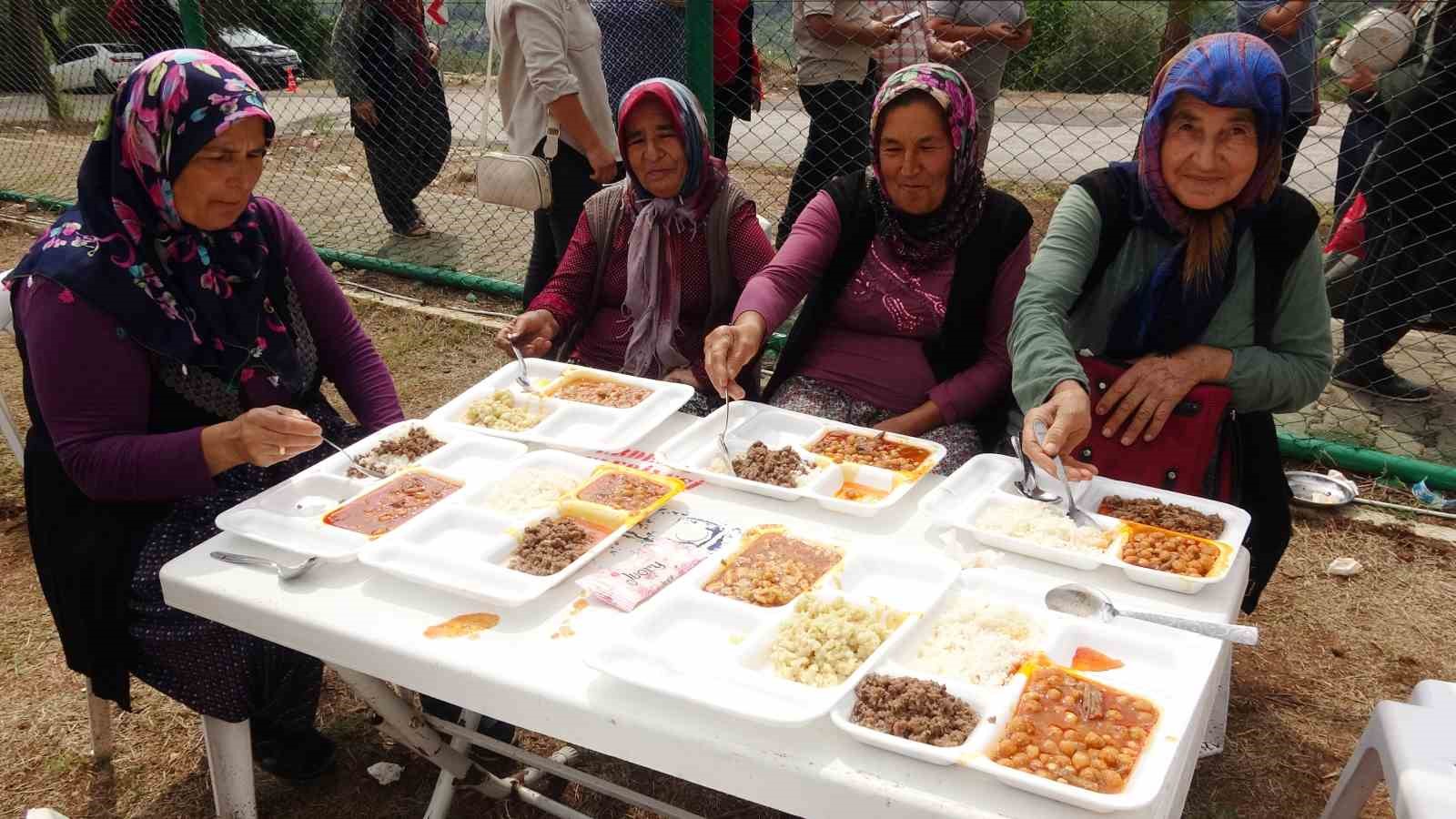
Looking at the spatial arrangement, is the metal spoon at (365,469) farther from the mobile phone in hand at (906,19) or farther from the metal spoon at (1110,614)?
the mobile phone in hand at (906,19)

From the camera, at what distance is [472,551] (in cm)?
176

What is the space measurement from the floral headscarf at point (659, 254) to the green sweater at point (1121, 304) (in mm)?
1030

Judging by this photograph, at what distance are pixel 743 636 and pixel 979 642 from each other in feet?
1.11

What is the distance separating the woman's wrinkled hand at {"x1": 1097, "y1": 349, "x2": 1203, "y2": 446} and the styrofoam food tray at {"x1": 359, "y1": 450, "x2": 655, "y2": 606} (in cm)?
105

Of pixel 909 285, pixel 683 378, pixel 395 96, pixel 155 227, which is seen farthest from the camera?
pixel 395 96

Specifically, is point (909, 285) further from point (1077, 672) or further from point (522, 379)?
point (1077, 672)

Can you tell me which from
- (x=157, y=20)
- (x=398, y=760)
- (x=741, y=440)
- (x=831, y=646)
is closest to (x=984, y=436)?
(x=741, y=440)

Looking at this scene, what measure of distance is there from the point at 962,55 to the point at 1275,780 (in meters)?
3.35

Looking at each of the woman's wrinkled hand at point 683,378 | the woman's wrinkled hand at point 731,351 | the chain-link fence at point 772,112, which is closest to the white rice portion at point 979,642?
the woman's wrinkled hand at point 731,351

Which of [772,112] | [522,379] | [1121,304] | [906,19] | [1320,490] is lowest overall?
[1320,490]

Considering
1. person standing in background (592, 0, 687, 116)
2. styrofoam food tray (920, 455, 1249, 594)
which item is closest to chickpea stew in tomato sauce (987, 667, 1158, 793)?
styrofoam food tray (920, 455, 1249, 594)

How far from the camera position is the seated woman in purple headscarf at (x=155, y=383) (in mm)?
1944

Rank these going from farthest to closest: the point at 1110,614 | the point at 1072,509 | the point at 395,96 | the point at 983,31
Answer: the point at 395,96, the point at 983,31, the point at 1072,509, the point at 1110,614

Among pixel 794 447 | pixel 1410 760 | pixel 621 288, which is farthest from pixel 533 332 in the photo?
pixel 1410 760
